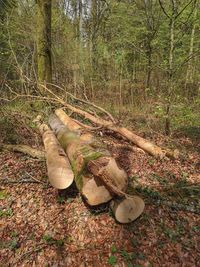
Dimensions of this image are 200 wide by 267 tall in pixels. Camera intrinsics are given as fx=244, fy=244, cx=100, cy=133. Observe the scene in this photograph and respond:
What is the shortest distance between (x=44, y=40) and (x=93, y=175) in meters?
7.04

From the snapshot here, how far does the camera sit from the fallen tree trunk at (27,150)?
5.02 metres

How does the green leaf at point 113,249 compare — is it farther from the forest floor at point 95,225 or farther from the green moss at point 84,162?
A: the green moss at point 84,162

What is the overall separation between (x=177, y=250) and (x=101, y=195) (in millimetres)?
1208

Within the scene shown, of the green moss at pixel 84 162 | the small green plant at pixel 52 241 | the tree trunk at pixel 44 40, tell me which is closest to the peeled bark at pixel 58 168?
the green moss at pixel 84 162

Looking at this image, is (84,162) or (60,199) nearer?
(84,162)

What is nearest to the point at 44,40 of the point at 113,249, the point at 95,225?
the point at 95,225

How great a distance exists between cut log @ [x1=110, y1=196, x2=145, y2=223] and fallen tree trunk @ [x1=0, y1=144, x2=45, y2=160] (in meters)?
2.17

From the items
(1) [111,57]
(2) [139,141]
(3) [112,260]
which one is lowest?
(3) [112,260]

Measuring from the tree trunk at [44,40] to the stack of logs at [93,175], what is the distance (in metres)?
5.04

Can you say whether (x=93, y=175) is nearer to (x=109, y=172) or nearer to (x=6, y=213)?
(x=109, y=172)

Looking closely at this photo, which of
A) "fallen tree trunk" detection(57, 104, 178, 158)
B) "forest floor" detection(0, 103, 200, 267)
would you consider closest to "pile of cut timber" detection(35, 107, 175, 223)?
"forest floor" detection(0, 103, 200, 267)

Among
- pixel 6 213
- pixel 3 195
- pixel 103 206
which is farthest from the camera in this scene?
pixel 3 195

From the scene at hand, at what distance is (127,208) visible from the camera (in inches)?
129

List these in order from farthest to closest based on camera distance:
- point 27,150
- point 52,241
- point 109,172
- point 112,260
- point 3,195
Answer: point 27,150 → point 3,195 → point 109,172 → point 52,241 → point 112,260
